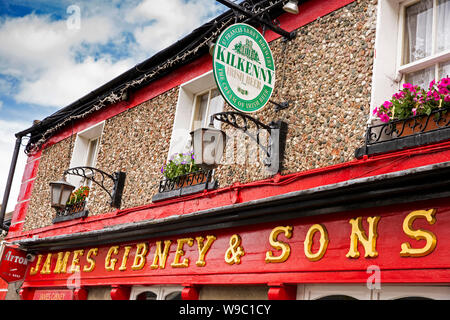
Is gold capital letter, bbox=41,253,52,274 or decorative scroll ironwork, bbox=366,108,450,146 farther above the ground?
decorative scroll ironwork, bbox=366,108,450,146

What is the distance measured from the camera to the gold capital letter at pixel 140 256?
7785 mm

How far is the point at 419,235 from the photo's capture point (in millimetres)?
4461

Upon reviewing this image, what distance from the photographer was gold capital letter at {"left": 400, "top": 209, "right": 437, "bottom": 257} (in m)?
4.36

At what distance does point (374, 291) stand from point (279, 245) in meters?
1.24

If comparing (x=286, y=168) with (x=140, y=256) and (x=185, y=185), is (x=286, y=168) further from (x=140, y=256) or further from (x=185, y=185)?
(x=140, y=256)

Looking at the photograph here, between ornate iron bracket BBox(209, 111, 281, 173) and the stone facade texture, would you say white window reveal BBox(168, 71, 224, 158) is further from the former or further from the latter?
ornate iron bracket BBox(209, 111, 281, 173)

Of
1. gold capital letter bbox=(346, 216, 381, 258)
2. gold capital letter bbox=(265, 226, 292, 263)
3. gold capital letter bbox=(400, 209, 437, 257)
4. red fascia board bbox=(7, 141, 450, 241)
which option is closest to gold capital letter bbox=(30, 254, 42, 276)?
red fascia board bbox=(7, 141, 450, 241)

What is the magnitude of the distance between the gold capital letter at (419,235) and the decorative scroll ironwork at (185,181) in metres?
3.24

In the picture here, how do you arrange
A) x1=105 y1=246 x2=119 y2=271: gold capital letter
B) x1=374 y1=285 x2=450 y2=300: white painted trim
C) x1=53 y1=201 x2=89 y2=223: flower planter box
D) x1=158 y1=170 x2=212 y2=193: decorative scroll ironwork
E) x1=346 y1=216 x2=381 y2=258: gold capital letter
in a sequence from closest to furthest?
x1=374 y1=285 x2=450 y2=300: white painted trim < x1=346 y1=216 x2=381 y2=258: gold capital letter < x1=158 y1=170 x2=212 y2=193: decorative scroll ironwork < x1=105 y1=246 x2=119 y2=271: gold capital letter < x1=53 y1=201 x2=89 y2=223: flower planter box

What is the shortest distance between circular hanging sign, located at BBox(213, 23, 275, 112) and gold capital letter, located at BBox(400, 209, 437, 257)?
2.08 m

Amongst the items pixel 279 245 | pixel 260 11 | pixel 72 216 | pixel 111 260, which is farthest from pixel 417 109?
Result: pixel 72 216

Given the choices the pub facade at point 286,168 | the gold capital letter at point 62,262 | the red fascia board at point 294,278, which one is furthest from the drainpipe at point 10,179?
the red fascia board at point 294,278

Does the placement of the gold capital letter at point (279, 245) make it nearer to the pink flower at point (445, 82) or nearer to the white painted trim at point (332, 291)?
the white painted trim at point (332, 291)

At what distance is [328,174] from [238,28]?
1.96 metres
